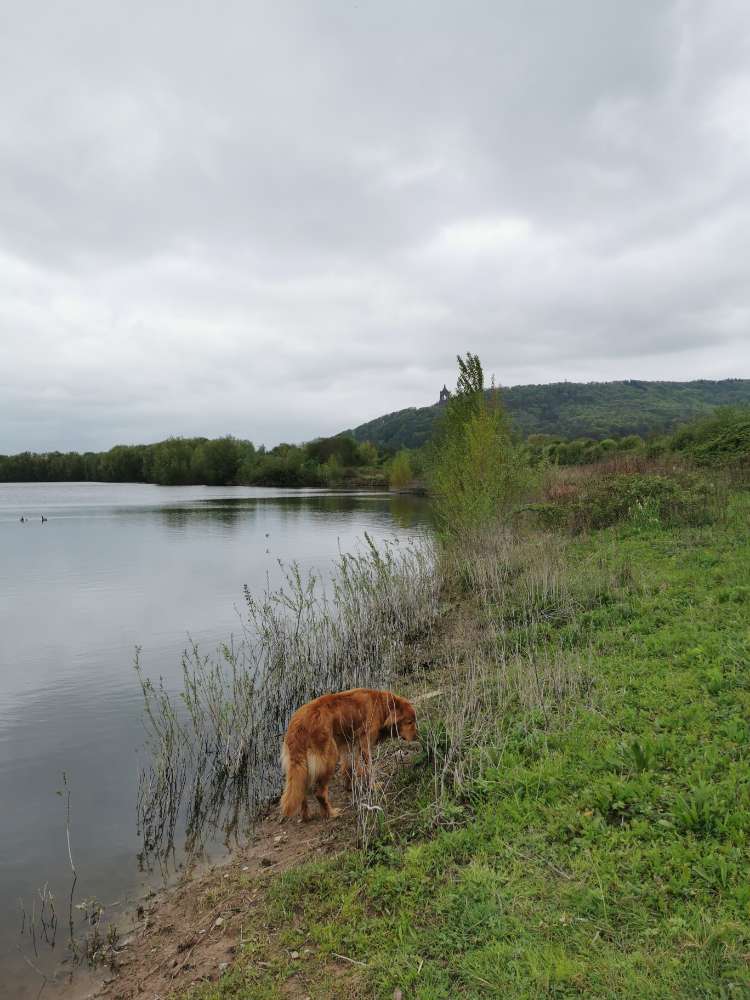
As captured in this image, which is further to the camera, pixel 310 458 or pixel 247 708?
pixel 310 458

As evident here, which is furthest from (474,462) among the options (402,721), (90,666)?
(402,721)

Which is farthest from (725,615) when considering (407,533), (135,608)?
(407,533)

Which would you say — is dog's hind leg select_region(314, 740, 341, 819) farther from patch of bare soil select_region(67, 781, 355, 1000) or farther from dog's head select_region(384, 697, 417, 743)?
dog's head select_region(384, 697, 417, 743)

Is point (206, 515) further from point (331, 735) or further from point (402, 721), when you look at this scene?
point (331, 735)

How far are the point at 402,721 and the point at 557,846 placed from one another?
1.99 metres

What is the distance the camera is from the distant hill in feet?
420

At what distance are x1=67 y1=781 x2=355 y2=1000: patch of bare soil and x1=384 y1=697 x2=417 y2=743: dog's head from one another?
844 mm

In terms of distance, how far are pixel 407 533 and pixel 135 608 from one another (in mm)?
17751

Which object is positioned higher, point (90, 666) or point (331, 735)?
point (331, 735)

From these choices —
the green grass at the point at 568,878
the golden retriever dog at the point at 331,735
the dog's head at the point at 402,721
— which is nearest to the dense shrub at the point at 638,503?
the green grass at the point at 568,878

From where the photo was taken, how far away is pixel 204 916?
4453 mm

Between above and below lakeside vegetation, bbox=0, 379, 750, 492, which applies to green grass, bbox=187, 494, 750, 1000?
below

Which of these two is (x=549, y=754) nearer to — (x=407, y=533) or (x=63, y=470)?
(x=407, y=533)

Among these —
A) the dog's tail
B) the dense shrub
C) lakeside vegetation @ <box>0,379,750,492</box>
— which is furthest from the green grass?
lakeside vegetation @ <box>0,379,750,492</box>
